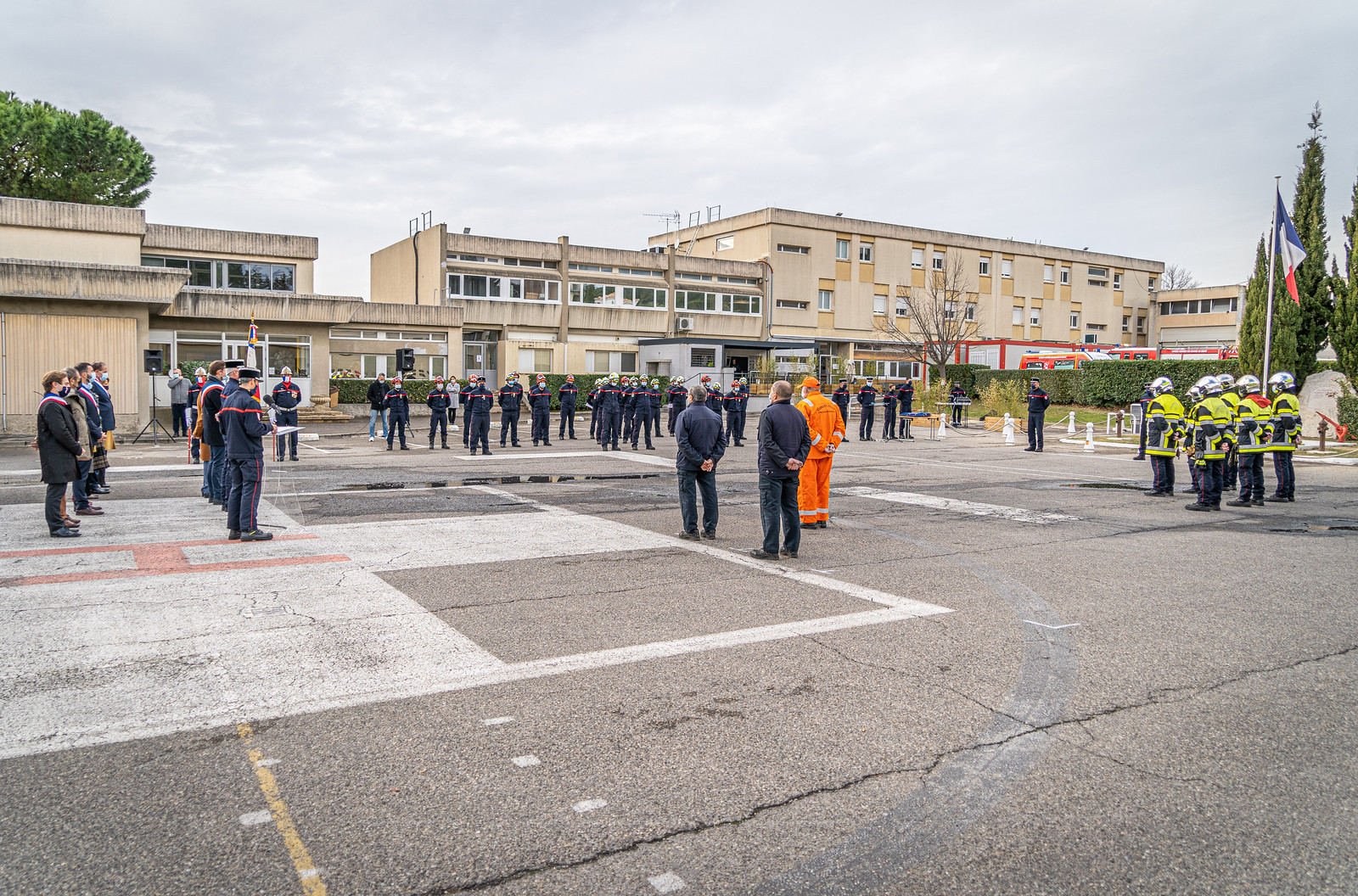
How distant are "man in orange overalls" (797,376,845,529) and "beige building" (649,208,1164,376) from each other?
44792mm

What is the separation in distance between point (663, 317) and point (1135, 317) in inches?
1760

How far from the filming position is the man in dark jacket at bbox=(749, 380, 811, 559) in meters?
9.16

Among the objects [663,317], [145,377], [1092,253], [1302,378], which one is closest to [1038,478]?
[1302,378]

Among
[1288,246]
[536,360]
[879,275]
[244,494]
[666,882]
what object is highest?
[879,275]

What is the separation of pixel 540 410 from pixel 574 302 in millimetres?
27310

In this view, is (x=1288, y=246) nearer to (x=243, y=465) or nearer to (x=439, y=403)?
(x=439, y=403)

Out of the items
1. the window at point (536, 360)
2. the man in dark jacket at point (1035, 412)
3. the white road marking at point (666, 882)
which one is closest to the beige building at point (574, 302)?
the window at point (536, 360)

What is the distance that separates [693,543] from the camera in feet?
33.5

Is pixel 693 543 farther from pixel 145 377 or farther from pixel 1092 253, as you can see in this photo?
pixel 1092 253

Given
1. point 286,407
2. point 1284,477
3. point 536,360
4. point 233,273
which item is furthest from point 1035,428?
point 233,273

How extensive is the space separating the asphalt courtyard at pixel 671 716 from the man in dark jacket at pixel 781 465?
0.35 meters

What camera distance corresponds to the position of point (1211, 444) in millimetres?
13062

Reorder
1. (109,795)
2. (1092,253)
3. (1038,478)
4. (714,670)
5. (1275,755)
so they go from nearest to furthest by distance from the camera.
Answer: (109,795)
(1275,755)
(714,670)
(1038,478)
(1092,253)

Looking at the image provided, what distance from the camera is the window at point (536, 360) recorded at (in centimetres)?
4891
